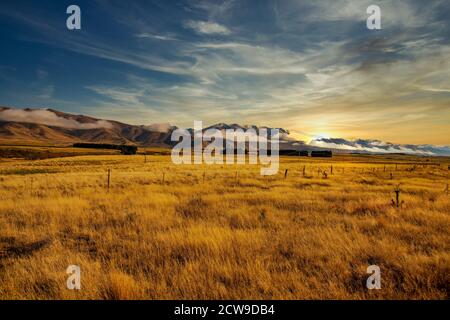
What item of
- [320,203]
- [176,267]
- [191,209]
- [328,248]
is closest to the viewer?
[176,267]

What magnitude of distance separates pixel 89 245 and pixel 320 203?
31.6 feet

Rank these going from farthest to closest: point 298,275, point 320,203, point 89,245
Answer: point 320,203, point 89,245, point 298,275

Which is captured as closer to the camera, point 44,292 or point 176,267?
point 44,292

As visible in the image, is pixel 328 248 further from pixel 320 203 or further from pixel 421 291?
pixel 320 203

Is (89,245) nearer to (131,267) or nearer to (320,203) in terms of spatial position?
(131,267)

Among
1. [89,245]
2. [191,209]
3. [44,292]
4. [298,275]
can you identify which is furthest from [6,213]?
[298,275]

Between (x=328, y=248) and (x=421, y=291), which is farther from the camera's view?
(x=328, y=248)

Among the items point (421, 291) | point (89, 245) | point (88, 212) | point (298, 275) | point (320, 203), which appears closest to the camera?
point (421, 291)
